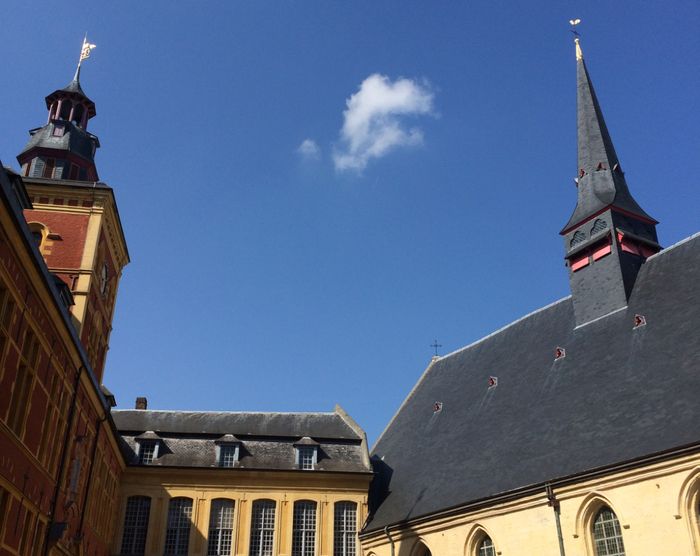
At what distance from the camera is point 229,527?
1073 inches

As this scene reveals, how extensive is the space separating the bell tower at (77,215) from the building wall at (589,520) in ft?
42.6

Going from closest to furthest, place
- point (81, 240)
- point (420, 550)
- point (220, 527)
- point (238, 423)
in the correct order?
point (81, 240) → point (420, 550) → point (220, 527) → point (238, 423)

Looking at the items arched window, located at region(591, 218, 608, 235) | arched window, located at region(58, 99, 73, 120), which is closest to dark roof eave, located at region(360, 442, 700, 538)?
arched window, located at region(591, 218, 608, 235)

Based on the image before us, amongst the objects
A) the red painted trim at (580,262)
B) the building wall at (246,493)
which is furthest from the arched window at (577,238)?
the building wall at (246,493)

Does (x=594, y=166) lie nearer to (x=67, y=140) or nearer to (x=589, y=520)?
(x=589, y=520)

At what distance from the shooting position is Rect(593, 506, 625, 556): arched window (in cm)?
1838

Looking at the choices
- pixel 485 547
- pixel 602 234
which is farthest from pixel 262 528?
pixel 602 234

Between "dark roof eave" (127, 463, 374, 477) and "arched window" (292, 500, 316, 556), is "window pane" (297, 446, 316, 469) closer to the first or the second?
"dark roof eave" (127, 463, 374, 477)

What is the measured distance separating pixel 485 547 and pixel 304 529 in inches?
316

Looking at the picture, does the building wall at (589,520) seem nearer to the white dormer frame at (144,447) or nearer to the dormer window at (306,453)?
the dormer window at (306,453)

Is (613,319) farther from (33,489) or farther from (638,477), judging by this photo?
(33,489)

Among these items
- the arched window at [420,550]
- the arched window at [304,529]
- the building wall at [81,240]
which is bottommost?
the arched window at [420,550]

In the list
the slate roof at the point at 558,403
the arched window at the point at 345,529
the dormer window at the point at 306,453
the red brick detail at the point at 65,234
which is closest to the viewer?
the slate roof at the point at 558,403

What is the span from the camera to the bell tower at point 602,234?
25188mm
